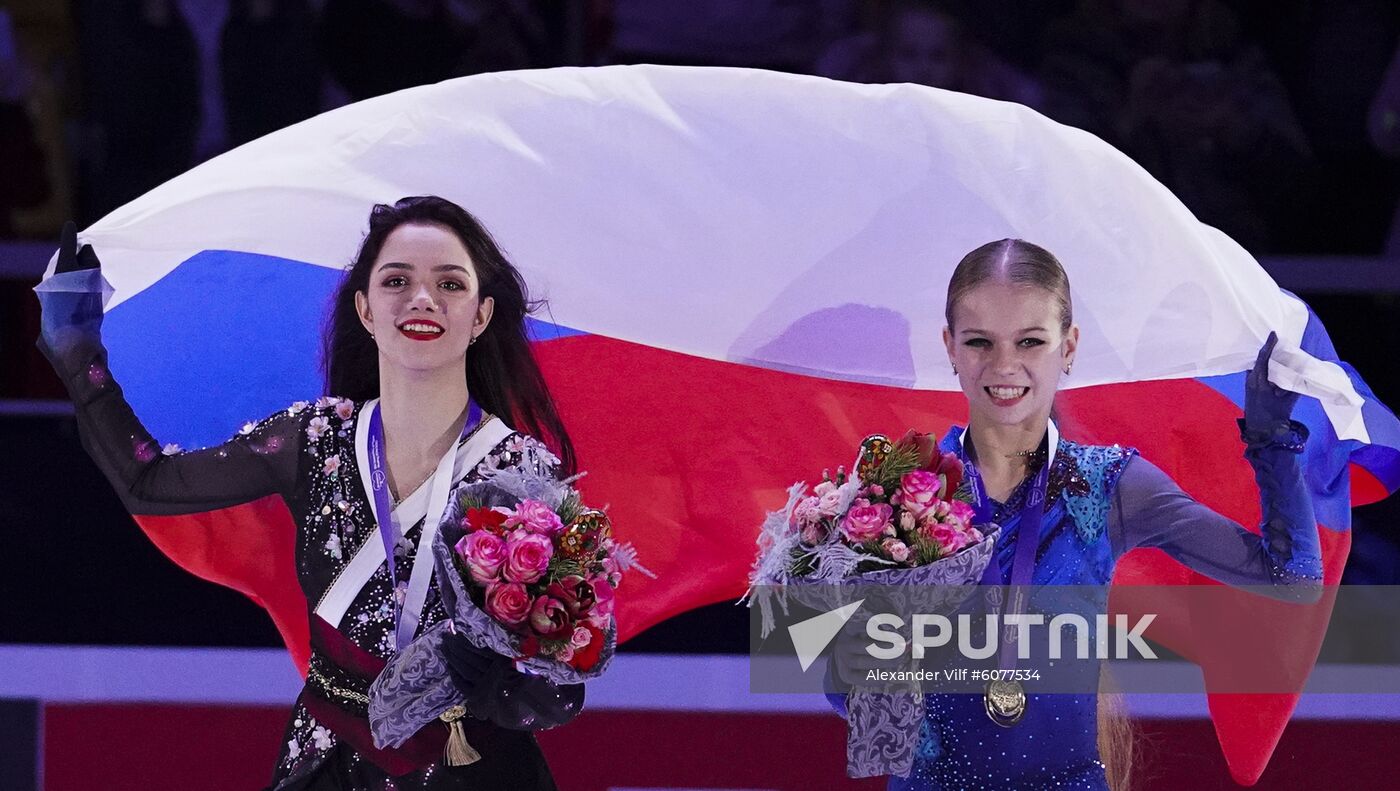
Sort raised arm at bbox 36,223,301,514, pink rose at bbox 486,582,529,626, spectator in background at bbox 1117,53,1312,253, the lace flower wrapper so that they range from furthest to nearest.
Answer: spectator in background at bbox 1117,53,1312,253, raised arm at bbox 36,223,301,514, the lace flower wrapper, pink rose at bbox 486,582,529,626

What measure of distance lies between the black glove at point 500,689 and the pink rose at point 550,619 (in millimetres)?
144

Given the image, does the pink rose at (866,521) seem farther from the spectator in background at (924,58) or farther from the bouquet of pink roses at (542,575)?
the spectator in background at (924,58)

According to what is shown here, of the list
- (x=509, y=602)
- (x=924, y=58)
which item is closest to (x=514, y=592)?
(x=509, y=602)

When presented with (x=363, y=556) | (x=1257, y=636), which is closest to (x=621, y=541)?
(x=363, y=556)

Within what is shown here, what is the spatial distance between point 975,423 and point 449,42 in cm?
296

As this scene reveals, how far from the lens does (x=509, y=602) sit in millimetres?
2842

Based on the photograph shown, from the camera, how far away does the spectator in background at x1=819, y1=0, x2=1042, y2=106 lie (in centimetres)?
542

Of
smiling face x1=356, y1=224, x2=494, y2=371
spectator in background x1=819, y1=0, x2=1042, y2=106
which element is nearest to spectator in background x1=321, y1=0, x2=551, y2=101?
spectator in background x1=819, y1=0, x2=1042, y2=106

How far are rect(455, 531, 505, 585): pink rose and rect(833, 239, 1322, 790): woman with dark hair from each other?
695mm

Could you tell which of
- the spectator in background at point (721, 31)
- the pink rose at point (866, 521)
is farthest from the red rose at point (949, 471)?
the spectator in background at point (721, 31)

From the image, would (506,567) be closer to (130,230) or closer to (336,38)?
(130,230)

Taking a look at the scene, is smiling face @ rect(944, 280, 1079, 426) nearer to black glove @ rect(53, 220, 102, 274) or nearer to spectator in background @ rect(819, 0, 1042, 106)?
black glove @ rect(53, 220, 102, 274)

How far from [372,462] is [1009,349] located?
1.15m

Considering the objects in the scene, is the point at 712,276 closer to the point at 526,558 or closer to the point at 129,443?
the point at 526,558
